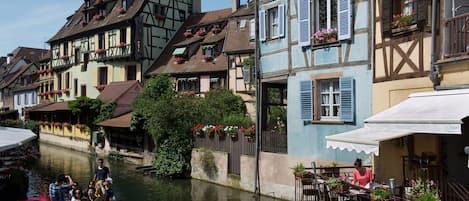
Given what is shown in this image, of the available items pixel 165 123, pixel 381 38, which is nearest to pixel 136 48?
pixel 165 123

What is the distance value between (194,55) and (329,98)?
820 inches

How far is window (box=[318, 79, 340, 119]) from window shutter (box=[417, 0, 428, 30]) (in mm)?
3817

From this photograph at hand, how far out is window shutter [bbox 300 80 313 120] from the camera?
1509cm

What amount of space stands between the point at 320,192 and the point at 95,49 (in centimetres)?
3311

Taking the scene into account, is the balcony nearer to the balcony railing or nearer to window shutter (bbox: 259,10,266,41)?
window shutter (bbox: 259,10,266,41)

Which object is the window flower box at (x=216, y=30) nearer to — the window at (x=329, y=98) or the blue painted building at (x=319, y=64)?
the blue painted building at (x=319, y=64)

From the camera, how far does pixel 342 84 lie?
1409cm

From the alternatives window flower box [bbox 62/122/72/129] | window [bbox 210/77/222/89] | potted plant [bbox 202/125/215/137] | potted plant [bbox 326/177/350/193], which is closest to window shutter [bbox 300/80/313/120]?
potted plant [bbox 326/177/350/193]

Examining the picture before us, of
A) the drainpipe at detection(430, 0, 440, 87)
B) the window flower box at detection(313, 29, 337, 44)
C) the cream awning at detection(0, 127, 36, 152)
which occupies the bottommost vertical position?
the cream awning at detection(0, 127, 36, 152)

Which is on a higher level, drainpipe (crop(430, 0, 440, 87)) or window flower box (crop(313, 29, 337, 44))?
window flower box (crop(313, 29, 337, 44))

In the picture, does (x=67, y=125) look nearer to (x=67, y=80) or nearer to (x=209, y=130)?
(x=67, y=80)

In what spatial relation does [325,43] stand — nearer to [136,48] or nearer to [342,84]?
[342,84]

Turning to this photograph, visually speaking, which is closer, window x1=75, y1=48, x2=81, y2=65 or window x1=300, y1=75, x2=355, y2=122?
window x1=300, y1=75, x2=355, y2=122

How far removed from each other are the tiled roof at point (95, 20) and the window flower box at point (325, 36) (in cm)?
2492
